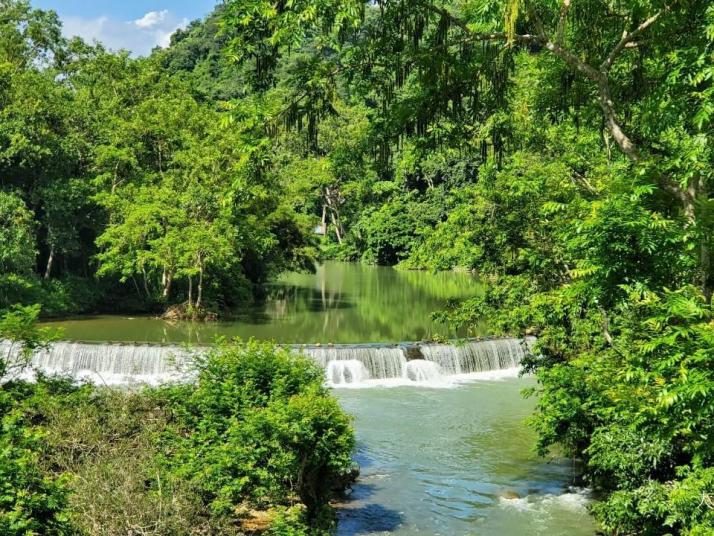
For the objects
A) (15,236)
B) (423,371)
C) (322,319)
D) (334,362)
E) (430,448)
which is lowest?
(430,448)

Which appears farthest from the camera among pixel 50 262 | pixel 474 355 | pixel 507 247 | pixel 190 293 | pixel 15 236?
Result: pixel 50 262

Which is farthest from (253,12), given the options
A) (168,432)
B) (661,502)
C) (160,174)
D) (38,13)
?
(38,13)

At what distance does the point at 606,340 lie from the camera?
36.1 feet

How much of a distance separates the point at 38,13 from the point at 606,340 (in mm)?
32563

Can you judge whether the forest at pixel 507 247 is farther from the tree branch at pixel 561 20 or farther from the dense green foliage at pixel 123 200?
the dense green foliage at pixel 123 200

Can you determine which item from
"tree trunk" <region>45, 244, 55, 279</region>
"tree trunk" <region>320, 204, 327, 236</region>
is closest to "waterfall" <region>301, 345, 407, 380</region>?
"tree trunk" <region>45, 244, 55, 279</region>

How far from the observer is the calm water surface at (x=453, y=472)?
10312 mm

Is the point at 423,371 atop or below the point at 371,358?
below

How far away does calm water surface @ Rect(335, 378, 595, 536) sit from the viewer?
33.8 feet

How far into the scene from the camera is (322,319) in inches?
1110

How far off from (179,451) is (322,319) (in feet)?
67.1

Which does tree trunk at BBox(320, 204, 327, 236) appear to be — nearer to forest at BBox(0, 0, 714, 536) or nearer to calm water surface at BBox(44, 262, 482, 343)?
calm water surface at BBox(44, 262, 482, 343)

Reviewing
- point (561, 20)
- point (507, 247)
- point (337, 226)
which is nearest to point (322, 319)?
point (507, 247)

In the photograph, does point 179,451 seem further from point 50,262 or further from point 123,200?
point 50,262
